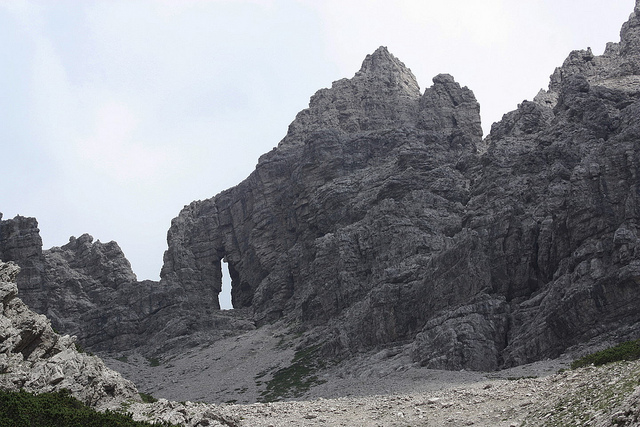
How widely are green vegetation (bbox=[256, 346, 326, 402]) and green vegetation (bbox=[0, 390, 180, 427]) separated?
62.5 m

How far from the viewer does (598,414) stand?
34219 millimetres

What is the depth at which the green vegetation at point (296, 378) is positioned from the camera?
356ft

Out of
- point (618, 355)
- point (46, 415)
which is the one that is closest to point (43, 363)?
point (46, 415)

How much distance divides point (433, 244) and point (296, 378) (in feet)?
116

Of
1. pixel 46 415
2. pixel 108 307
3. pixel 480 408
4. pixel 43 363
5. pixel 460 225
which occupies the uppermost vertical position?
pixel 108 307

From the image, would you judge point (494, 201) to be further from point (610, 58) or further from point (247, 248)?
point (247, 248)

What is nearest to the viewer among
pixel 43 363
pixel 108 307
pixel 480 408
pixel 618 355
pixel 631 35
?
pixel 480 408

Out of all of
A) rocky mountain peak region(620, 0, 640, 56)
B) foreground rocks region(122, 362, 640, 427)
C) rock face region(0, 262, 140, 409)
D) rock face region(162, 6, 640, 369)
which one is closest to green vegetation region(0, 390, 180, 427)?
rock face region(0, 262, 140, 409)

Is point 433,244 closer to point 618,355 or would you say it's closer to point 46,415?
point 618,355

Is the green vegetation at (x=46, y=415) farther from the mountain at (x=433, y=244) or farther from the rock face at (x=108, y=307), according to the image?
the rock face at (x=108, y=307)

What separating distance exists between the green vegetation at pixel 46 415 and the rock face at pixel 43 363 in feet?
13.1

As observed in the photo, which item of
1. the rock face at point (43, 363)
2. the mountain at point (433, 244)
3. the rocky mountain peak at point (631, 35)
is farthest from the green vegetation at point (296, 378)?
the rocky mountain peak at point (631, 35)

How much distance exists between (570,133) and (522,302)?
36702 mm

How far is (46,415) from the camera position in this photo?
1551 inches
